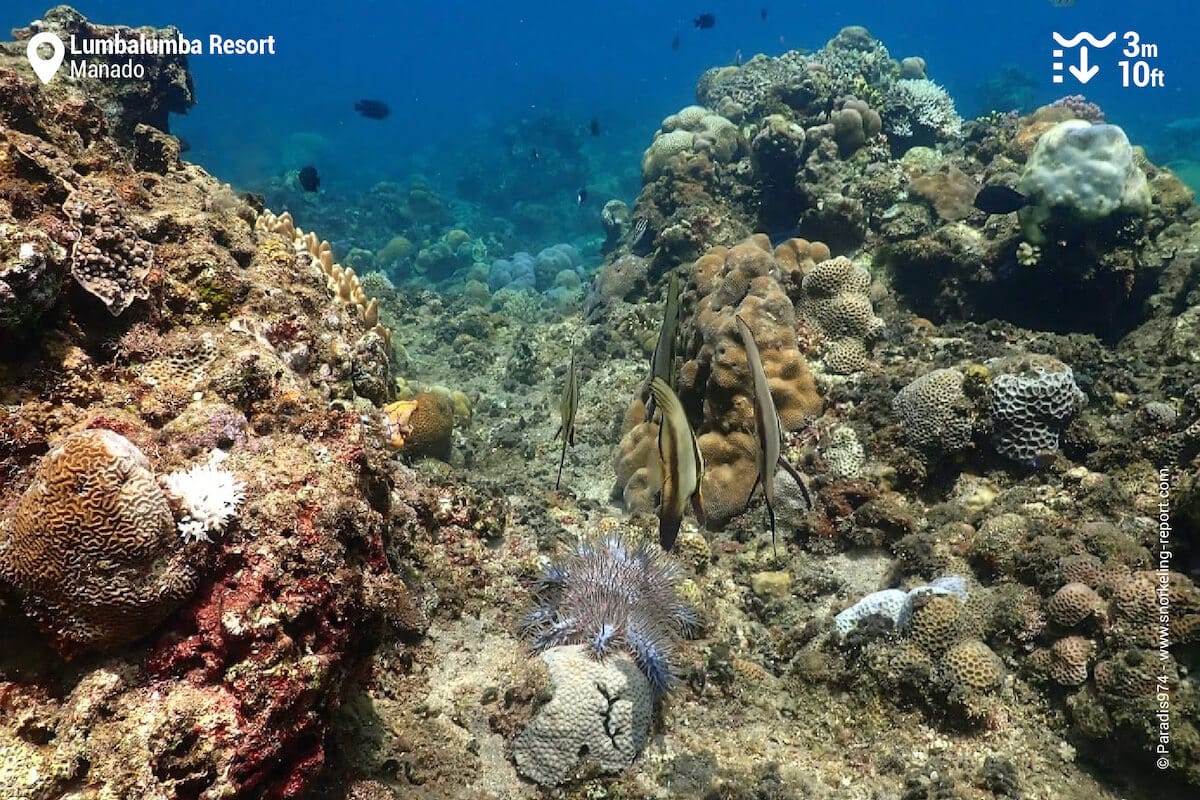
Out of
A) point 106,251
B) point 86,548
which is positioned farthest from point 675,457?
point 106,251

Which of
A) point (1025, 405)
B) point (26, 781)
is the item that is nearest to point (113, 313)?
point (26, 781)

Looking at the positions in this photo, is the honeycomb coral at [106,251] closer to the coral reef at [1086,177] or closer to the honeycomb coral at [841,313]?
the honeycomb coral at [841,313]

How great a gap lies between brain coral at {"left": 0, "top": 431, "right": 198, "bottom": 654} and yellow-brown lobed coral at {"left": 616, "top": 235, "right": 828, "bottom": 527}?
Result: 411cm

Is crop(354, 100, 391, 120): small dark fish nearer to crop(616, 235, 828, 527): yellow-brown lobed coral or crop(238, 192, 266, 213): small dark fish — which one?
crop(238, 192, 266, 213): small dark fish

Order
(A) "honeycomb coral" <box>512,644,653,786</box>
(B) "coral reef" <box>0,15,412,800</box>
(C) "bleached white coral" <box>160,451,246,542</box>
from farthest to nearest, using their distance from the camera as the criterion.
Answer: (A) "honeycomb coral" <box>512,644,653,786</box> → (C) "bleached white coral" <box>160,451,246,542</box> → (B) "coral reef" <box>0,15,412,800</box>

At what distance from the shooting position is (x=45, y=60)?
733cm

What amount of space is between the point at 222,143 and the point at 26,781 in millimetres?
52354

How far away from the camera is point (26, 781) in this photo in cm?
203

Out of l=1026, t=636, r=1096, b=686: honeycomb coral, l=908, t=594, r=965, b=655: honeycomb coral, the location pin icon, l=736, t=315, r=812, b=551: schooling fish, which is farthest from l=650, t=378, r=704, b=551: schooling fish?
the location pin icon

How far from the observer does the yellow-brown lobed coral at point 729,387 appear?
20.7ft

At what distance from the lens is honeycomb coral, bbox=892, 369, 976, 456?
5.71 meters

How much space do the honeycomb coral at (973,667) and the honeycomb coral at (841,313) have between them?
358 centimetres

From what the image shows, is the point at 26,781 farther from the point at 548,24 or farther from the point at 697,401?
the point at 548,24

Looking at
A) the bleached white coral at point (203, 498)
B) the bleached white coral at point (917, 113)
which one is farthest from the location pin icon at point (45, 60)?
the bleached white coral at point (917, 113)
